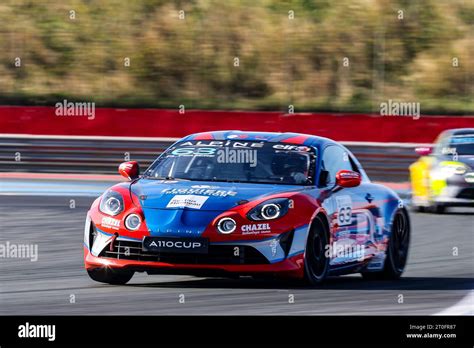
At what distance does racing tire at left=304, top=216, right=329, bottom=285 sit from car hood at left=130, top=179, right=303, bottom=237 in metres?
0.36

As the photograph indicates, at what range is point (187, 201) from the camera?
30.2ft

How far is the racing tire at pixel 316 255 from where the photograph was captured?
9.32 m

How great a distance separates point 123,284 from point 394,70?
20722 mm

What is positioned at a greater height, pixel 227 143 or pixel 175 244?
pixel 227 143

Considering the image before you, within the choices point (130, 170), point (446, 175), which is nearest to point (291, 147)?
point (130, 170)

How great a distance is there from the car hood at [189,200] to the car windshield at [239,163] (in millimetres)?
265

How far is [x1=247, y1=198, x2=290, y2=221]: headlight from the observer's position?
9133mm
